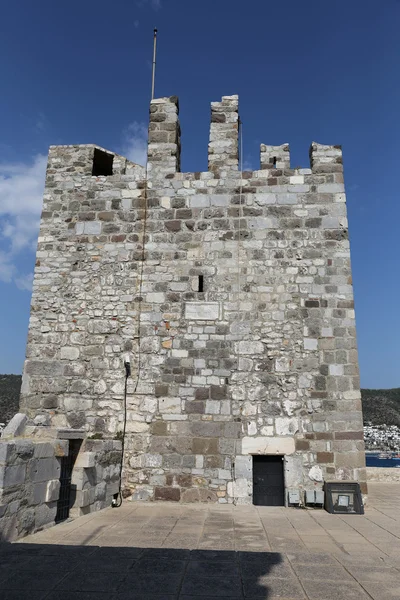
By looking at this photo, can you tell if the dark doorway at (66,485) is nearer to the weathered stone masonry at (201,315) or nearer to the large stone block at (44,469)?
the large stone block at (44,469)

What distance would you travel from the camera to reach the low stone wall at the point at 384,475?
1010cm

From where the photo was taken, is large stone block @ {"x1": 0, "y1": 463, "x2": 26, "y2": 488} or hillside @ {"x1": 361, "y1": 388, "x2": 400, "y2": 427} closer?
large stone block @ {"x1": 0, "y1": 463, "x2": 26, "y2": 488}

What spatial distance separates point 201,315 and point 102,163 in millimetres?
3747

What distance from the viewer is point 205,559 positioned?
3.73m

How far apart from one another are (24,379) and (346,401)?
17.0ft

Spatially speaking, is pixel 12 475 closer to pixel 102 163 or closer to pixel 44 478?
pixel 44 478

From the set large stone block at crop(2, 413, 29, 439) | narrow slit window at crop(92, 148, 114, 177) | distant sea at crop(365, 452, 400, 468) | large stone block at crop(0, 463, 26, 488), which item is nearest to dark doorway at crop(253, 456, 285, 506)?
large stone block at crop(2, 413, 29, 439)

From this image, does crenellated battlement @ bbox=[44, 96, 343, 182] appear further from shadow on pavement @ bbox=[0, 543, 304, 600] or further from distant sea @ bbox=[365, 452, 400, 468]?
distant sea @ bbox=[365, 452, 400, 468]

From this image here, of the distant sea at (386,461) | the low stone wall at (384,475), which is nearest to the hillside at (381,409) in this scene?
the distant sea at (386,461)

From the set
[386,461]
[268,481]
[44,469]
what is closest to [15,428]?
[44,469]

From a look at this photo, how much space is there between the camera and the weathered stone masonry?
6898mm

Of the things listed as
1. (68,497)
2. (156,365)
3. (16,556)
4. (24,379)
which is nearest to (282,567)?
(16,556)

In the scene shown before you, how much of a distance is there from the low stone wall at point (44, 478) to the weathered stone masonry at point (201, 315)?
2.43 feet

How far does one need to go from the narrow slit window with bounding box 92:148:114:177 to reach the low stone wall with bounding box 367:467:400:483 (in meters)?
8.74
